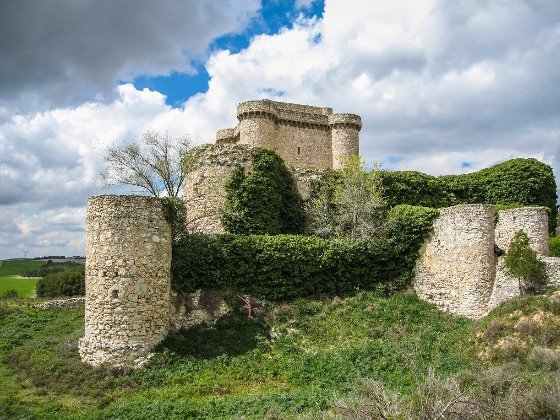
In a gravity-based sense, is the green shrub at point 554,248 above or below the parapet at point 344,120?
below

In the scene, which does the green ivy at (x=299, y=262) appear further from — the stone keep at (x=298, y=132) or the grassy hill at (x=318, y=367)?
the stone keep at (x=298, y=132)

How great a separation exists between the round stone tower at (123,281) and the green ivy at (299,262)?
6.12ft

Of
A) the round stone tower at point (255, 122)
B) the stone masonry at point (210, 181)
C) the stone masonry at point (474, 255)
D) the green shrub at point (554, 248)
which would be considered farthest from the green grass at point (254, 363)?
the round stone tower at point (255, 122)

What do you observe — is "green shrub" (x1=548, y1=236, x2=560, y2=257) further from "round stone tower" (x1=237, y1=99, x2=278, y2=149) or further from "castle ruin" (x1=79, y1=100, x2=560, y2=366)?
"round stone tower" (x1=237, y1=99, x2=278, y2=149)

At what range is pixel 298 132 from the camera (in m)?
37.6

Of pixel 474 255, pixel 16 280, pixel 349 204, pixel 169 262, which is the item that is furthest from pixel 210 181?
pixel 16 280

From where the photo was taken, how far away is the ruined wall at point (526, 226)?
20234mm

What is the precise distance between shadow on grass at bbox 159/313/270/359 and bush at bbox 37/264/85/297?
21655 millimetres

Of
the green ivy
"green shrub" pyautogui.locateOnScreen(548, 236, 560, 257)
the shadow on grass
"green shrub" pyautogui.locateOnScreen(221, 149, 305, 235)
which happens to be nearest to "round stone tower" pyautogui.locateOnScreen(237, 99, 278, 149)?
"green shrub" pyautogui.locateOnScreen(221, 149, 305, 235)

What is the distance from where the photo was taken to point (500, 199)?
29.1m

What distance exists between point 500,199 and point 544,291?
12092mm

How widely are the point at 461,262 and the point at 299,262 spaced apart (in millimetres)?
6649

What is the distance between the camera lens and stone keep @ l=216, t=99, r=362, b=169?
35.3 meters

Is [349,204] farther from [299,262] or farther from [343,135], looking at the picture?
[343,135]
